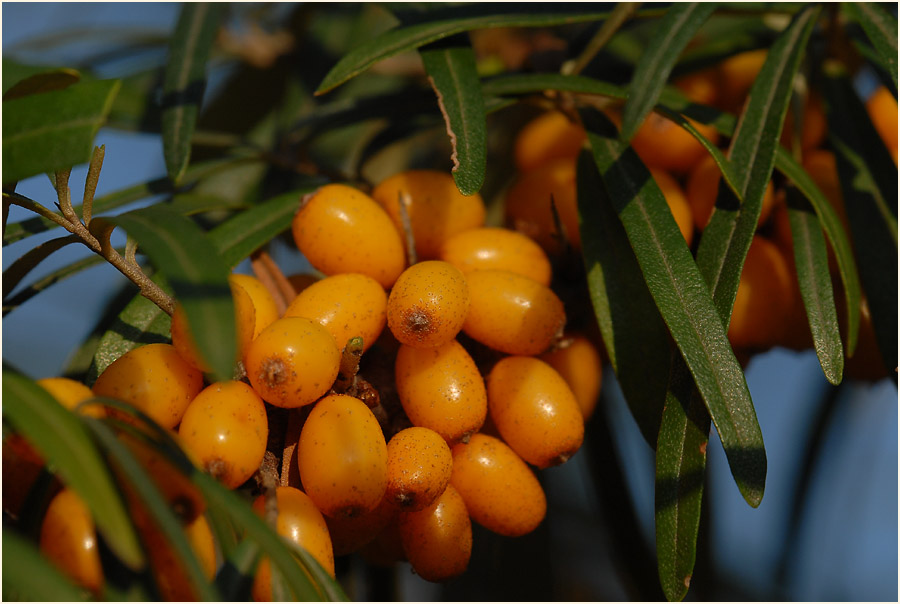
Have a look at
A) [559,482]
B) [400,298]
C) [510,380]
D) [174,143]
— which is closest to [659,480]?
[510,380]

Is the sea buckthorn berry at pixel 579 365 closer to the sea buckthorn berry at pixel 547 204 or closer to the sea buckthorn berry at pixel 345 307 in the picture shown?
the sea buckthorn berry at pixel 547 204

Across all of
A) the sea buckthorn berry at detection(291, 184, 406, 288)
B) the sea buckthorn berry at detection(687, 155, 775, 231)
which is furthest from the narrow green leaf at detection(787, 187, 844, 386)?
the sea buckthorn berry at detection(291, 184, 406, 288)

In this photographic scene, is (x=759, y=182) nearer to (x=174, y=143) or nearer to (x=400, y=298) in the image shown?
(x=400, y=298)

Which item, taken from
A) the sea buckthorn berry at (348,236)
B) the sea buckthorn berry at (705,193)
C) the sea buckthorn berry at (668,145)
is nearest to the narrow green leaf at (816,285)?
the sea buckthorn berry at (705,193)

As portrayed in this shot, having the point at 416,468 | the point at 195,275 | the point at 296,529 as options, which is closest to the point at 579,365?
the point at 416,468

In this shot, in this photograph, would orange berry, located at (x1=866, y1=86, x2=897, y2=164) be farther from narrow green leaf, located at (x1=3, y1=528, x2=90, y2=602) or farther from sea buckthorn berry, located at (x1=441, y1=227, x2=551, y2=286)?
narrow green leaf, located at (x1=3, y1=528, x2=90, y2=602)

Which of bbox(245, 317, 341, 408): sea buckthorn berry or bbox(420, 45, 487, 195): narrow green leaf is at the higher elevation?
bbox(420, 45, 487, 195): narrow green leaf
